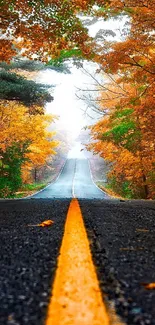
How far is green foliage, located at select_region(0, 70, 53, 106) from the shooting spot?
52.6 feet

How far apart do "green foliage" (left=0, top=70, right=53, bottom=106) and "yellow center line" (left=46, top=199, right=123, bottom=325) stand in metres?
15.1

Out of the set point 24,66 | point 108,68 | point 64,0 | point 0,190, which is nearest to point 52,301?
point 64,0

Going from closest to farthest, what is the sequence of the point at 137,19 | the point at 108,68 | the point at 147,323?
the point at 147,323 → the point at 137,19 → the point at 108,68

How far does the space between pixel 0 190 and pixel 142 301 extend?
23106 millimetres

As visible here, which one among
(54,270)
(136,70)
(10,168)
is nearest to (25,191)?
(10,168)

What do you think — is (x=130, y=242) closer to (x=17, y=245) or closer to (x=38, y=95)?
(x=17, y=245)

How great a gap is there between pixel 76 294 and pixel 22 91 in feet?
52.2

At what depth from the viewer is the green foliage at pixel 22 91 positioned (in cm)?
1603

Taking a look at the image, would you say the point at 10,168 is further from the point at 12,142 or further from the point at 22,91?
the point at 22,91

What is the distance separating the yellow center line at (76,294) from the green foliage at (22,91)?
15146mm

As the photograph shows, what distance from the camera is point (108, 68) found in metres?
11.0

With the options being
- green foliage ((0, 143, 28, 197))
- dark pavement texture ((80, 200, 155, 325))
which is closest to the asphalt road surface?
dark pavement texture ((80, 200, 155, 325))

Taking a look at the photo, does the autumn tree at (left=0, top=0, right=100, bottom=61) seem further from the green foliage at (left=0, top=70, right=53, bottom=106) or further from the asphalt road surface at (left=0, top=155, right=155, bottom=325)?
the green foliage at (left=0, top=70, right=53, bottom=106)

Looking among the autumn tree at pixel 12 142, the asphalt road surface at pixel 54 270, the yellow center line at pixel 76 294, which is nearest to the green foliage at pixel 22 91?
the autumn tree at pixel 12 142
